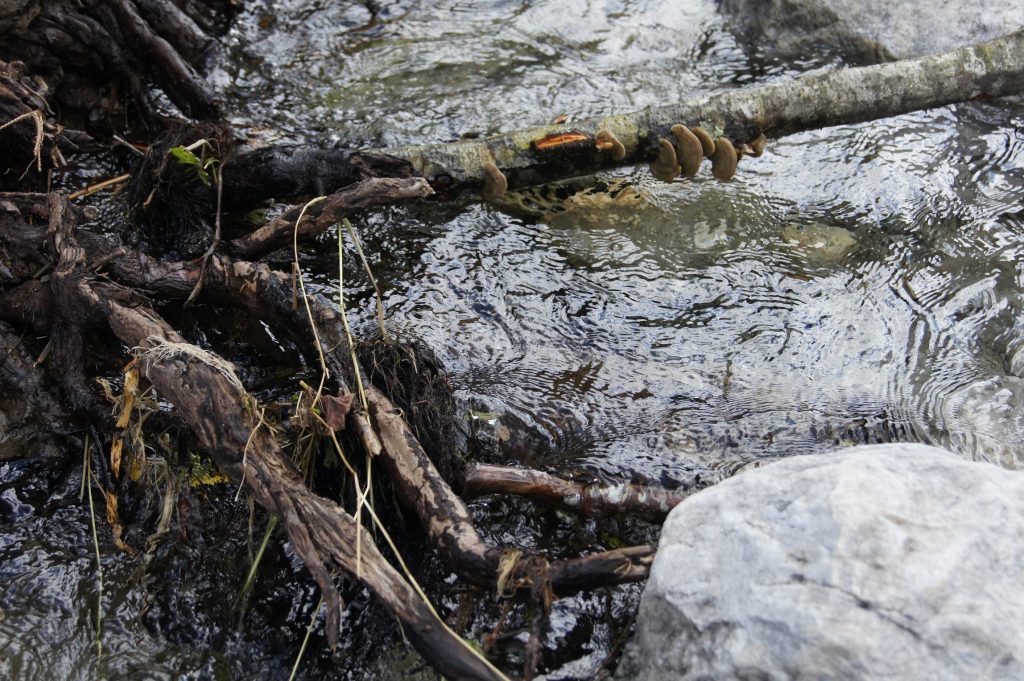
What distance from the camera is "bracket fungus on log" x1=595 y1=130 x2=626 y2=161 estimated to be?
437 cm

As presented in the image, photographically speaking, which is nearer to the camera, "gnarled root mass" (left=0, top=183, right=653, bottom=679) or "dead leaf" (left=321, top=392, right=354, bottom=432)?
"gnarled root mass" (left=0, top=183, right=653, bottom=679)

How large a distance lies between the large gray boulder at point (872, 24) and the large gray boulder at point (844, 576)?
4315mm

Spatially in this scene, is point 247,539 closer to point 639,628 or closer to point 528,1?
point 639,628

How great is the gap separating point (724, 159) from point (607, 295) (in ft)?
3.22

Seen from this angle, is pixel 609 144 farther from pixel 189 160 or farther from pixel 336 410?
pixel 336 410

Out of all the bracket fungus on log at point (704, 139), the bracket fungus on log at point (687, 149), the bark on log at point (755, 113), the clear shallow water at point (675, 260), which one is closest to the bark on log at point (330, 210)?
the clear shallow water at point (675, 260)

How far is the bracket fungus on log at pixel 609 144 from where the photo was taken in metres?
4.37

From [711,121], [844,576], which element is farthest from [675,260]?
[844,576]

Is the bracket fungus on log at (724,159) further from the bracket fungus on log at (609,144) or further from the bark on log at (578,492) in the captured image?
the bark on log at (578,492)

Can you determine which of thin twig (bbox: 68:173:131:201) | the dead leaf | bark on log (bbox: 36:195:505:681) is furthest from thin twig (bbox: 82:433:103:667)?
thin twig (bbox: 68:173:131:201)

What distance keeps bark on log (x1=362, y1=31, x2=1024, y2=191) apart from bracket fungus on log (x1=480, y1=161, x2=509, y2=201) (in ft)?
0.11

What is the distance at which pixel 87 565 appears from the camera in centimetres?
305

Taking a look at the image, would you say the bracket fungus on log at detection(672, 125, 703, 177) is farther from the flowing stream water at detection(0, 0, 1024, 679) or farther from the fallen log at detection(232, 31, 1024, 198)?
the flowing stream water at detection(0, 0, 1024, 679)

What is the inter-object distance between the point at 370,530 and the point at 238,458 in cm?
50
